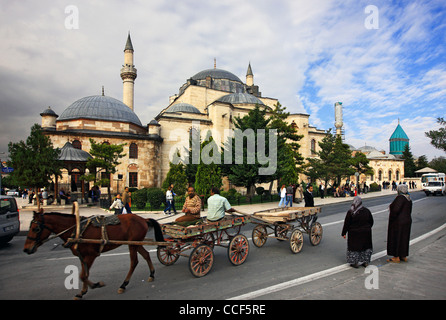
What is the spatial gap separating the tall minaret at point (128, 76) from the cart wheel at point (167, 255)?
35.5 m

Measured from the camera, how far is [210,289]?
15.7ft

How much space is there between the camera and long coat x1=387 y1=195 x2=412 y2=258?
6.16 m

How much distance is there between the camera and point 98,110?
30.6 metres

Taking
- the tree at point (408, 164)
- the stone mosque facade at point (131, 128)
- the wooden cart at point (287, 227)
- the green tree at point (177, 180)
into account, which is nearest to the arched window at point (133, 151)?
the stone mosque facade at point (131, 128)

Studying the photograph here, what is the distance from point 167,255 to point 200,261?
1.43 meters

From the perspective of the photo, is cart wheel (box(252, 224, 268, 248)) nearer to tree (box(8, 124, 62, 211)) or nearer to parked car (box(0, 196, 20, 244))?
parked car (box(0, 196, 20, 244))

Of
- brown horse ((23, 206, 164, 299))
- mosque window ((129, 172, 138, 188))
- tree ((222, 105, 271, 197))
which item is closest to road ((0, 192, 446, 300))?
brown horse ((23, 206, 164, 299))

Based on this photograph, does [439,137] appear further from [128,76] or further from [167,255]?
[128,76]

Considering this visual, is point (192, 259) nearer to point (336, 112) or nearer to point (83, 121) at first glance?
point (83, 121)

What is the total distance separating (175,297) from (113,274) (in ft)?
6.58

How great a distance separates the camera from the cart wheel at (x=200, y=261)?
207 inches

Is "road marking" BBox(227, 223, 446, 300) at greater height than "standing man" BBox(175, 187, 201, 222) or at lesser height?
lesser

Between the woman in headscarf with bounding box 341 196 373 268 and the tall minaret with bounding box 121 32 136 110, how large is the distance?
3746 centimetres
